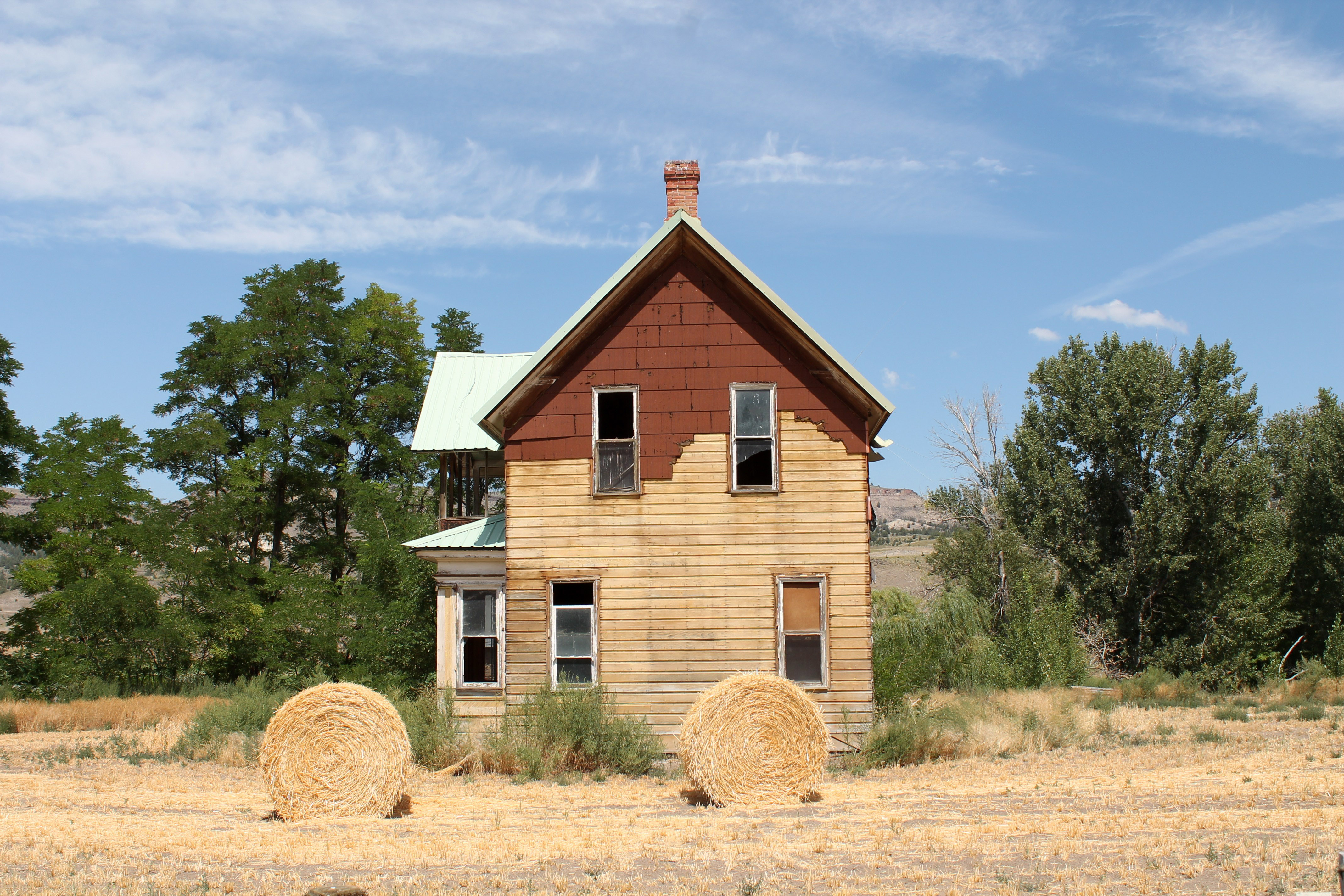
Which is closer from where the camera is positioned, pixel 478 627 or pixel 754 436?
pixel 754 436

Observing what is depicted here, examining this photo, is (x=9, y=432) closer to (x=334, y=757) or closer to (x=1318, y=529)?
(x=334, y=757)

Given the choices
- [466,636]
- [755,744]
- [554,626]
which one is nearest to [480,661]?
[466,636]

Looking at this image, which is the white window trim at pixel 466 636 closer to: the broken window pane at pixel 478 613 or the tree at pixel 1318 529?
the broken window pane at pixel 478 613

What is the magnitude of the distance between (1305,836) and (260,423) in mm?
29491

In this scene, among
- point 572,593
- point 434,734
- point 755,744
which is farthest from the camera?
point 572,593

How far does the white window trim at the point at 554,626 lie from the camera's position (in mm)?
15508

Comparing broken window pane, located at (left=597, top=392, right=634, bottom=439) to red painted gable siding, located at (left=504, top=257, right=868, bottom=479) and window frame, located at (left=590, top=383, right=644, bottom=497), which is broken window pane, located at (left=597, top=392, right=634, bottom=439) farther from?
red painted gable siding, located at (left=504, top=257, right=868, bottom=479)

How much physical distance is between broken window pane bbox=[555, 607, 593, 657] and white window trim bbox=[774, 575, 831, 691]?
277 centimetres

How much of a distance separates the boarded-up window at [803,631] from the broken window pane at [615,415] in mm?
3366

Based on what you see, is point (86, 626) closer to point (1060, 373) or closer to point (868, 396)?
point (868, 396)

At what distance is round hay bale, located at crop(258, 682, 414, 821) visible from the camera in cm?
1116

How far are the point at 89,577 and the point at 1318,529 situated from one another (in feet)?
124

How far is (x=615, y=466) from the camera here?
52.5 feet

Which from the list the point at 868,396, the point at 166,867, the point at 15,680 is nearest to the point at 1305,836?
the point at 868,396
